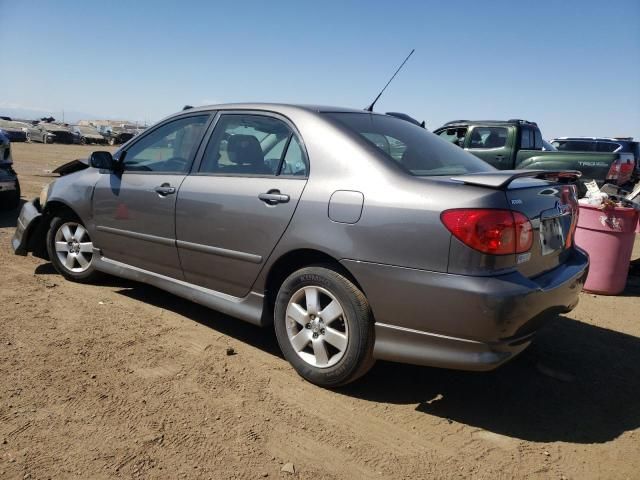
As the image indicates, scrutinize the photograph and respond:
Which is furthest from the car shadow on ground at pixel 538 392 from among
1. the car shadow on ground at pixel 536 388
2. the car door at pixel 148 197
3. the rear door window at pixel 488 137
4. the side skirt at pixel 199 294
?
the rear door window at pixel 488 137

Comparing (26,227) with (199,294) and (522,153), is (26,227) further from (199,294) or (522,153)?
(522,153)

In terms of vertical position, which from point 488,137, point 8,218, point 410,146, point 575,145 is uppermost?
point 575,145

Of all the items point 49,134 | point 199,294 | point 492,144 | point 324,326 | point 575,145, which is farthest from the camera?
point 49,134

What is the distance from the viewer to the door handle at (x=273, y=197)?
317cm

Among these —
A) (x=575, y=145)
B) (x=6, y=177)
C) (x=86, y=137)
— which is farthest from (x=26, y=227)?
(x=86, y=137)

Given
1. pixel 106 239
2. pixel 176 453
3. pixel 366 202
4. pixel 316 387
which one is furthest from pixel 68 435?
pixel 106 239

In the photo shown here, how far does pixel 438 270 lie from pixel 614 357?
2167 mm

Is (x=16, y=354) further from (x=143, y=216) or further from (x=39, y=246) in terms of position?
(x=39, y=246)

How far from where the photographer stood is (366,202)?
2.83 metres

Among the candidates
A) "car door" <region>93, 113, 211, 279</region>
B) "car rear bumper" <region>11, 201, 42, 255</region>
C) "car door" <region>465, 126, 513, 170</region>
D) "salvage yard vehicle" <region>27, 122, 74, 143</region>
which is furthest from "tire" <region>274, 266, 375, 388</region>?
"salvage yard vehicle" <region>27, 122, 74, 143</region>

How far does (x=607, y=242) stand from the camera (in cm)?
537

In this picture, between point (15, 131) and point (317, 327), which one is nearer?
point (317, 327)

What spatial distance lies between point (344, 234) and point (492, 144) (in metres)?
8.49

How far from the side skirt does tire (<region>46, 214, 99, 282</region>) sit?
223 millimetres
